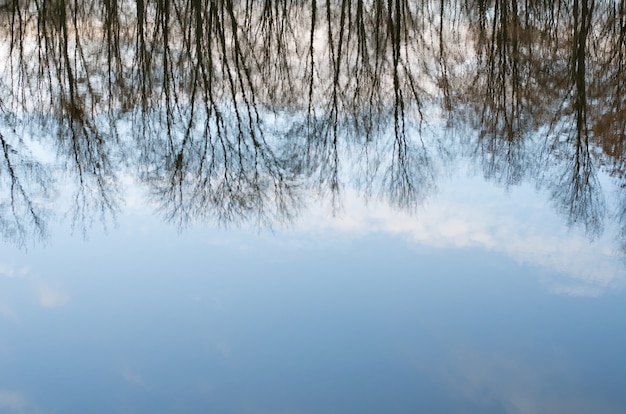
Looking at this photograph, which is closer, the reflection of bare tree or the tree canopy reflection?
the reflection of bare tree

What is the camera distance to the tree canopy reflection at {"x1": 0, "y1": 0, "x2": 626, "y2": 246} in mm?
7016

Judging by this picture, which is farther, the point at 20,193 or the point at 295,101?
the point at 295,101

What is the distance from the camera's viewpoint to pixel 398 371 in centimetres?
459

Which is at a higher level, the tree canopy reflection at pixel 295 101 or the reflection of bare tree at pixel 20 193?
the tree canopy reflection at pixel 295 101

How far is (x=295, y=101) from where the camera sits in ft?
Result: 28.9

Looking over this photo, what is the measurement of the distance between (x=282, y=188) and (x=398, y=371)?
2.94 metres

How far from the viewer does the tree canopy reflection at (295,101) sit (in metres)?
7.02

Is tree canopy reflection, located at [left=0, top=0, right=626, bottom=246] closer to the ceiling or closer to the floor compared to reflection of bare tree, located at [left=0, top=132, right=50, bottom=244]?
closer to the ceiling

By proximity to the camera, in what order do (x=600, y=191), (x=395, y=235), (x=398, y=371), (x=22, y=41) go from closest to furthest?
(x=398, y=371) < (x=395, y=235) < (x=600, y=191) < (x=22, y=41)

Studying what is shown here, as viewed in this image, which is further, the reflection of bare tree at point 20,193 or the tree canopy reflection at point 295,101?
the tree canopy reflection at point 295,101

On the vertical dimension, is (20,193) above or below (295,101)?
below

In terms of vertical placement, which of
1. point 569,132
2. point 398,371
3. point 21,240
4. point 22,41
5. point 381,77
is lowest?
point 398,371

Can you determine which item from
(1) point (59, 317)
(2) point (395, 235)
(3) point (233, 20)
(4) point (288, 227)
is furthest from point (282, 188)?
(3) point (233, 20)

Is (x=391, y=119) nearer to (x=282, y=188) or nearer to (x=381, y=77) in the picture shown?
(x=381, y=77)
